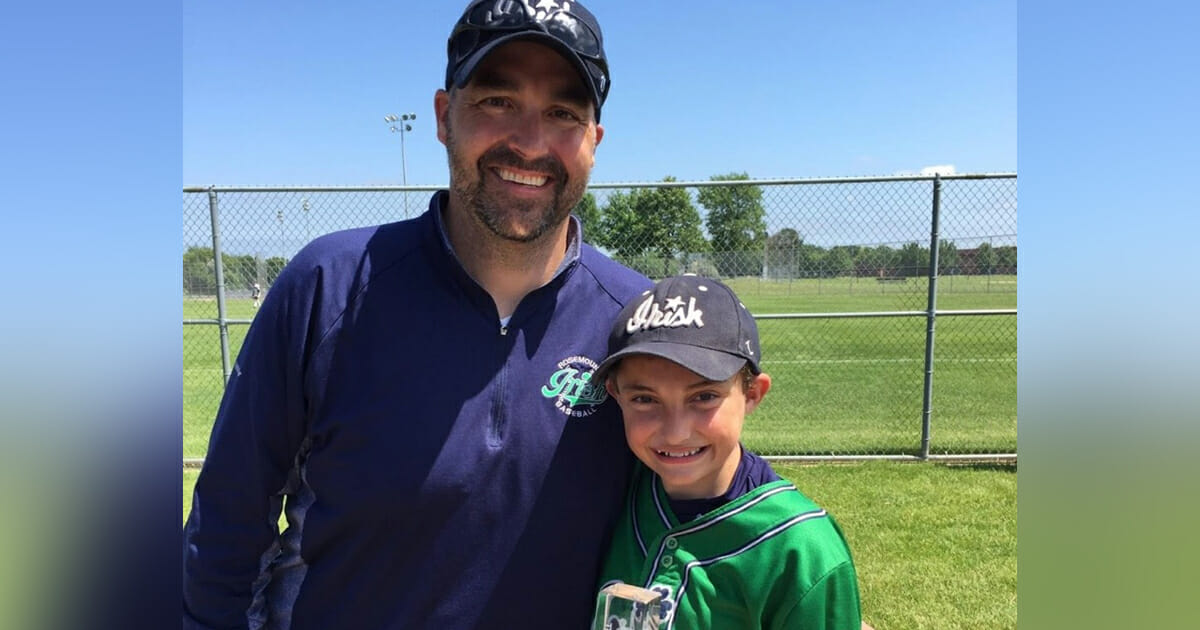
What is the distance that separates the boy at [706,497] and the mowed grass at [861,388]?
530 cm

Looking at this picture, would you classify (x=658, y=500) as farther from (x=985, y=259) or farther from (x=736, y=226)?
(x=985, y=259)

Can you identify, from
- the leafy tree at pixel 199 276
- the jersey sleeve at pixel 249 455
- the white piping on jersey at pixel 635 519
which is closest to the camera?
the jersey sleeve at pixel 249 455

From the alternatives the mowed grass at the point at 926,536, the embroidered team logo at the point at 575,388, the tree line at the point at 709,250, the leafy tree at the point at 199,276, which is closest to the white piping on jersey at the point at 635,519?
the embroidered team logo at the point at 575,388

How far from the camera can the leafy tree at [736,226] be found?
7.17 meters

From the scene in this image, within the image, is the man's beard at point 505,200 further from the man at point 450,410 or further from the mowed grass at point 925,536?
the mowed grass at point 925,536

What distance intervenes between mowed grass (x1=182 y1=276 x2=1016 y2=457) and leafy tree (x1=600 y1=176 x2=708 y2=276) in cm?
80

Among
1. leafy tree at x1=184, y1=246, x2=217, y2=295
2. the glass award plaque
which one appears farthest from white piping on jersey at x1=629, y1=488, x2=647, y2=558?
leafy tree at x1=184, y1=246, x2=217, y2=295

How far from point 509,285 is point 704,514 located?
72 centimetres

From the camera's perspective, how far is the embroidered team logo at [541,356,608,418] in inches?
66.6

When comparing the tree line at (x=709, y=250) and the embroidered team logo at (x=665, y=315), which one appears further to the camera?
the tree line at (x=709, y=250)
